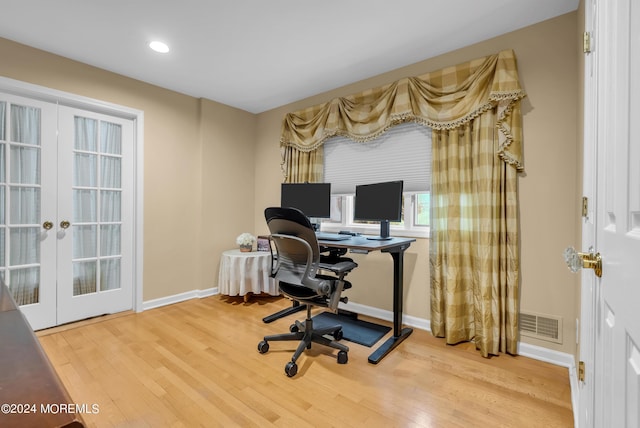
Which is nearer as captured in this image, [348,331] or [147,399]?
[147,399]

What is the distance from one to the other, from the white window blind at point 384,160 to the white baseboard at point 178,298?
204 cm

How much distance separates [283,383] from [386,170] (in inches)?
82.8

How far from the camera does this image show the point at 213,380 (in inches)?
75.7

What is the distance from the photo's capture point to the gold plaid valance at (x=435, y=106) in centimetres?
219

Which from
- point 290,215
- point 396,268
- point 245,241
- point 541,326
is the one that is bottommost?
point 541,326

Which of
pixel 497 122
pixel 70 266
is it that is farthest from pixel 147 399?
pixel 497 122

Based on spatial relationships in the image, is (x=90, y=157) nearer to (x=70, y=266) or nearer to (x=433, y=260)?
(x=70, y=266)

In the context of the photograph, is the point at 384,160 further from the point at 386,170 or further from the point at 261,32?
the point at 261,32

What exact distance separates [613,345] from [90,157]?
3834mm

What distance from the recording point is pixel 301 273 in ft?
7.09

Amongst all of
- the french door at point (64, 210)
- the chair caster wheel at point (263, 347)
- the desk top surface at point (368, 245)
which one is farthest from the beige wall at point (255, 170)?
the chair caster wheel at point (263, 347)

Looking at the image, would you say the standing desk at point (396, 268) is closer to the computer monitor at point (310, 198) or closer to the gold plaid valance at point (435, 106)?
the computer monitor at point (310, 198)

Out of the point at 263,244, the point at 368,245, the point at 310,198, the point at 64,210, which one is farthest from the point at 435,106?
the point at 64,210

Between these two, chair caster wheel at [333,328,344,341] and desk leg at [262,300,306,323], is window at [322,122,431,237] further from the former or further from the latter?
chair caster wheel at [333,328,344,341]
